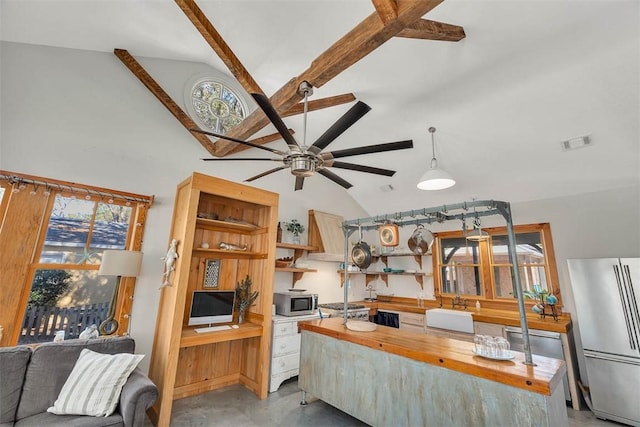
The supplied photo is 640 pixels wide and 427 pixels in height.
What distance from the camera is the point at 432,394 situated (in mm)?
2025

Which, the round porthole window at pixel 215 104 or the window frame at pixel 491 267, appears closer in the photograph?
the round porthole window at pixel 215 104

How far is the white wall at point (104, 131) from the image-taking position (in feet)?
8.40

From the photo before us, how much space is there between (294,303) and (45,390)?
8.49 ft

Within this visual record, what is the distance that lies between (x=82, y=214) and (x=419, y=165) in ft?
15.0

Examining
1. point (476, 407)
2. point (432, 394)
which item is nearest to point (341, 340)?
point (432, 394)

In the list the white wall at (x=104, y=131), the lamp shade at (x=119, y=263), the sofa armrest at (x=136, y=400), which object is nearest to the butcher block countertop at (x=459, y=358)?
the sofa armrest at (x=136, y=400)

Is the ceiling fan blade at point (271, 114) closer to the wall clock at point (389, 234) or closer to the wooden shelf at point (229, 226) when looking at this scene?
the wall clock at point (389, 234)

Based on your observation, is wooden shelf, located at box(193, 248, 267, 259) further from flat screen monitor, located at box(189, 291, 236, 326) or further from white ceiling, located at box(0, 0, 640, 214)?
white ceiling, located at box(0, 0, 640, 214)

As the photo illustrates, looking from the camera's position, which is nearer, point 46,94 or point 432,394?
point 432,394

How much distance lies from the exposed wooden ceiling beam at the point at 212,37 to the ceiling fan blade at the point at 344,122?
2.21ft

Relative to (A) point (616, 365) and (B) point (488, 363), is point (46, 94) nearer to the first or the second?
(B) point (488, 363)

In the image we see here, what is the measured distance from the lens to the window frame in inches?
156

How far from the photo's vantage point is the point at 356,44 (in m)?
2.03

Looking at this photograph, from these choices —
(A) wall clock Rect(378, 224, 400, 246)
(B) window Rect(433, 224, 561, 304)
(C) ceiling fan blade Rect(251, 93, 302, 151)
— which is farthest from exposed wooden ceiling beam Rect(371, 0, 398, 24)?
(B) window Rect(433, 224, 561, 304)
